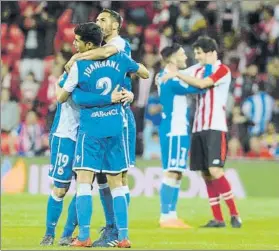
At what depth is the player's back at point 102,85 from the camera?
31.5 ft

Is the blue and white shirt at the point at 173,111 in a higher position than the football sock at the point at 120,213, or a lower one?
higher

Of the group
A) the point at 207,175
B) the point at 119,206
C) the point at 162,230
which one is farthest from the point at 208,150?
the point at 119,206

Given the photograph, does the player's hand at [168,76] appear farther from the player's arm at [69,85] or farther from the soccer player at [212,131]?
the player's arm at [69,85]

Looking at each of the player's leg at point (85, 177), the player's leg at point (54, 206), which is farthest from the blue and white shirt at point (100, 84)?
the player's leg at point (54, 206)

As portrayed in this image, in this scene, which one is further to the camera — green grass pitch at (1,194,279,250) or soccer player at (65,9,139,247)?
green grass pitch at (1,194,279,250)

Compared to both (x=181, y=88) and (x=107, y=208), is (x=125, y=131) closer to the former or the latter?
(x=107, y=208)

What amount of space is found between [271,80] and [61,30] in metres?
4.53

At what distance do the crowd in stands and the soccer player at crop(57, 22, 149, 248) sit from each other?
9936mm

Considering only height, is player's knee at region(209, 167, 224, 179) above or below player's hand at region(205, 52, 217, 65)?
below

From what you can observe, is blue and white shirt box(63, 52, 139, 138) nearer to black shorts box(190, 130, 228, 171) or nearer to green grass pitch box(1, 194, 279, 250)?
green grass pitch box(1, 194, 279, 250)

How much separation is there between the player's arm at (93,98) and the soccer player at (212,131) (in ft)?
11.5

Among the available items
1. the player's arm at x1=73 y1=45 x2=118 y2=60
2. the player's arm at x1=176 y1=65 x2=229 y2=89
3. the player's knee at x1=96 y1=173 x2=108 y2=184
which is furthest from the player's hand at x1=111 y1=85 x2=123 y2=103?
the player's arm at x1=176 y1=65 x2=229 y2=89

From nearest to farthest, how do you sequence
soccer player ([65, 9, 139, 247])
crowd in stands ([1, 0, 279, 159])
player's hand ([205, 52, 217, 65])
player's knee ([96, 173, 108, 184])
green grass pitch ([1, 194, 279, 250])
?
soccer player ([65, 9, 139, 247]) < player's knee ([96, 173, 108, 184]) < green grass pitch ([1, 194, 279, 250]) < player's hand ([205, 52, 217, 65]) < crowd in stands ([1, 0, 279, 159])

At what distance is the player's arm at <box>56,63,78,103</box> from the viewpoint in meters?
9.62
